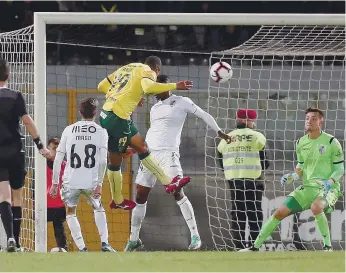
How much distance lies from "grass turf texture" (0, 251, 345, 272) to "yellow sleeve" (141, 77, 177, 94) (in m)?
1.61

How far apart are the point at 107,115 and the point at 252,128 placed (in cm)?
271

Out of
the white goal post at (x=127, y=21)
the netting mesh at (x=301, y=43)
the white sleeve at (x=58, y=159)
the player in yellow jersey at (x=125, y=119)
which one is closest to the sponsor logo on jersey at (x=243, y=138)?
the netting mesh at (x=301, y=43)

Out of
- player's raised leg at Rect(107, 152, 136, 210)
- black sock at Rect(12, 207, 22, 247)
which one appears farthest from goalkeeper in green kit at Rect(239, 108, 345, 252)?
black sock at Rect(12, 207, 22, 247)

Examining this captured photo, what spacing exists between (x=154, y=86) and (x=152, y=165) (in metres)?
0.94

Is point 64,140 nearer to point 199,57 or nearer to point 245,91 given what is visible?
point 245,91

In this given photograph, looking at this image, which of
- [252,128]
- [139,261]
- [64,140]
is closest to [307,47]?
[252,128]

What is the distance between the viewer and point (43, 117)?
39.5 feet

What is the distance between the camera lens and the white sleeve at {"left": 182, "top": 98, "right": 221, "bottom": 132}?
39.5 feet

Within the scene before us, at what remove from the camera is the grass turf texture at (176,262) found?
9430 millimetres

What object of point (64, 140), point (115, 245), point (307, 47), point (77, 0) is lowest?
point (115, 245)

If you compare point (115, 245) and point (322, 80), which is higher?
point (322, 80)

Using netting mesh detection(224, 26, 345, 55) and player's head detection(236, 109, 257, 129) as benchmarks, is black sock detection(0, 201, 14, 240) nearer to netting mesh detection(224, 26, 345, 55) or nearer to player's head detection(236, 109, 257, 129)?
player's head detection(236, 109, 257, 129)

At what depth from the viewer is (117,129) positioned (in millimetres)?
11562

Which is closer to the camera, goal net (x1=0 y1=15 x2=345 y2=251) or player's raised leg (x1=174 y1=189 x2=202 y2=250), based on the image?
player's raised leg (x1=174 y1=189 x2=202 y2=250)
